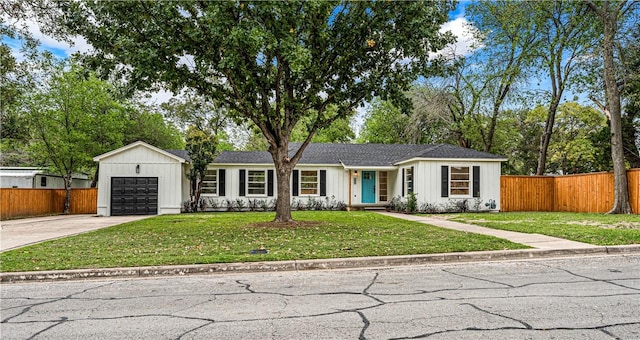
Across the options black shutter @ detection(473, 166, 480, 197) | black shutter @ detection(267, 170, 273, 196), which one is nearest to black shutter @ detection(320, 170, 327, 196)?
black shutter @ detection(267, 170, 273, 196)

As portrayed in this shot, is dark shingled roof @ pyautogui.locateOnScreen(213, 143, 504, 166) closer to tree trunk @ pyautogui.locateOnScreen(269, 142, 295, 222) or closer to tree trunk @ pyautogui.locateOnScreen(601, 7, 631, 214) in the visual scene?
tree trunk @ pyautogui.locateOnScreen(601, 7, 631, 214)

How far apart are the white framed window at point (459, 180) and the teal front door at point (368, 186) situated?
4.63 meters

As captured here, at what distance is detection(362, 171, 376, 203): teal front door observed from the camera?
22.2m

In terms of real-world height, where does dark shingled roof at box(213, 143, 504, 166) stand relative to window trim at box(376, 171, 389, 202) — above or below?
above

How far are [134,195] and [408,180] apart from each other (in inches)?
508

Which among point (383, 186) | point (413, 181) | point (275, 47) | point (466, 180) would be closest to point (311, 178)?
point (383, 186)

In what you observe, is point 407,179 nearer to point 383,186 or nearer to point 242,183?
point 383,186

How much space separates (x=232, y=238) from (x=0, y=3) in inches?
399

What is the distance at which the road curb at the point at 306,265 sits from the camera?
6.22 metres

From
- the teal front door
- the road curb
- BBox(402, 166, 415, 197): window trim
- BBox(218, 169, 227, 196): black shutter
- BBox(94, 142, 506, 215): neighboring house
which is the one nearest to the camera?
the road curb

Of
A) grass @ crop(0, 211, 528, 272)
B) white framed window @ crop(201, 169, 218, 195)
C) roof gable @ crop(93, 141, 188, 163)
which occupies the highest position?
roof gable @ crop(93, 141, 188, 163)

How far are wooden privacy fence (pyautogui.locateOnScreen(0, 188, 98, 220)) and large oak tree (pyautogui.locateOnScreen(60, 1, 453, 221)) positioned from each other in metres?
10.8

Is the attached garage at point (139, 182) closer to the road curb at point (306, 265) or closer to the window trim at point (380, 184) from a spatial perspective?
the window trim at point (380, 184)

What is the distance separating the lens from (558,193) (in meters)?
20.8
